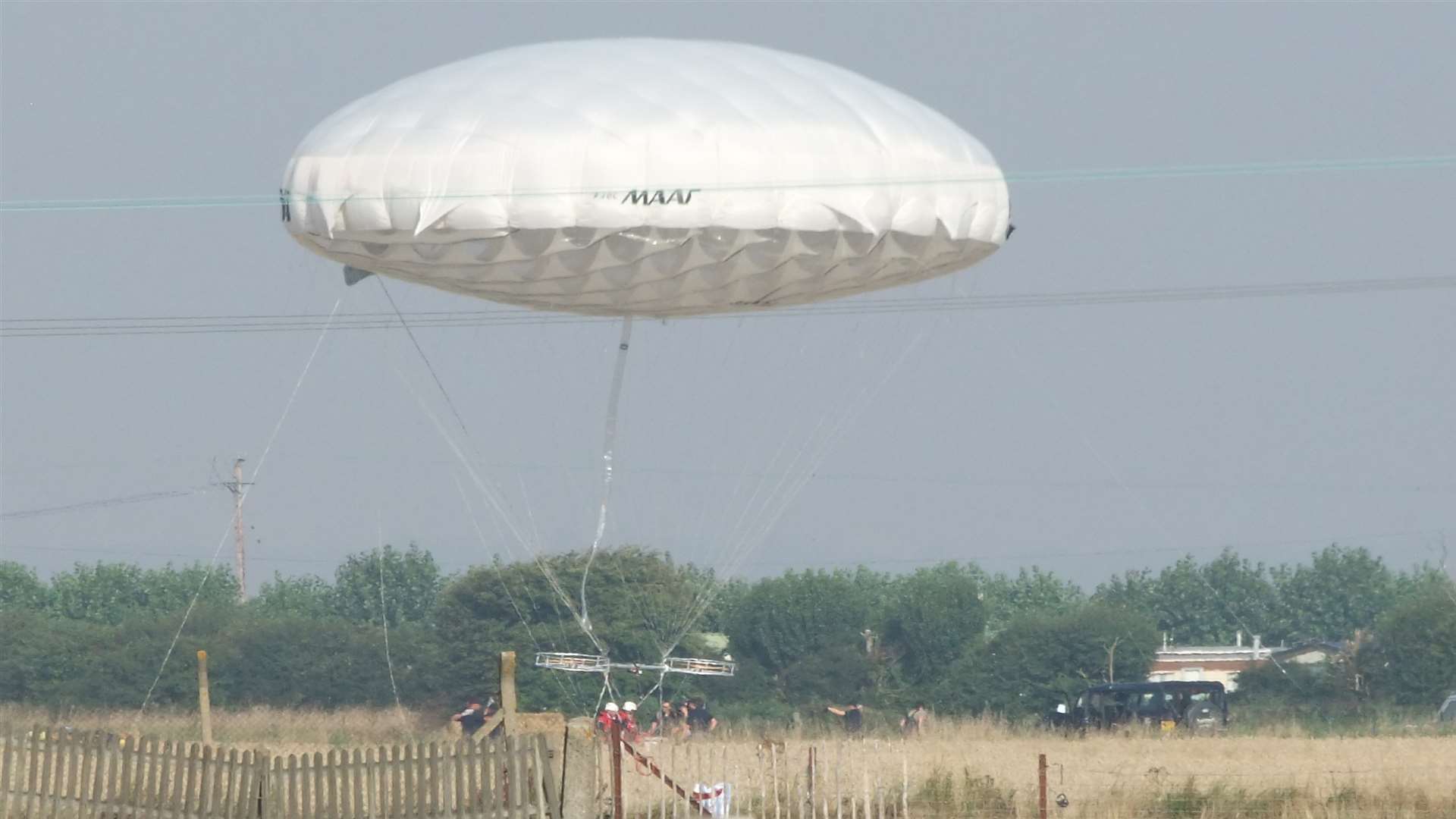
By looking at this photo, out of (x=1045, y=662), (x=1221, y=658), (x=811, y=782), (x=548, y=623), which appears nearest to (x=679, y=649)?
(x=548, y=623)

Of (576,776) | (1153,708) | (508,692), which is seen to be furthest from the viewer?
(1153,708)

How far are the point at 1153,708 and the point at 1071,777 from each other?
13220mm

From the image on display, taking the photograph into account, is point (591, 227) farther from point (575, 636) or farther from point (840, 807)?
point (575, 636)

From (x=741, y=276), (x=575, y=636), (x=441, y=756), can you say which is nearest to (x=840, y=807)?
(x=441, y=756)

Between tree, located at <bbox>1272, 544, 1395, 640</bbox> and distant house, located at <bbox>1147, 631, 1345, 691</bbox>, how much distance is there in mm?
6989

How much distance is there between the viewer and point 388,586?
9019 centimetres

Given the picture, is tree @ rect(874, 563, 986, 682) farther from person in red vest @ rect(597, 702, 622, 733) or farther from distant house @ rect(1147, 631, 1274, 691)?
person in red vest @ rect(597, 702, 622, 733)

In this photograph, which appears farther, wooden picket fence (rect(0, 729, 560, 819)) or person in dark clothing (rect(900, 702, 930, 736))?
person in dark clothing (rect(900, 702, 930, 736))

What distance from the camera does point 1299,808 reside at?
810 inches

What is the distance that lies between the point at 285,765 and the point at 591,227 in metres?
5.62

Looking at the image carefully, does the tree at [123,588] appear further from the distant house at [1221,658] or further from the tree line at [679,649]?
the distant house at [1221,658]

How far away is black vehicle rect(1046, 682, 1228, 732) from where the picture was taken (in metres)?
37.0

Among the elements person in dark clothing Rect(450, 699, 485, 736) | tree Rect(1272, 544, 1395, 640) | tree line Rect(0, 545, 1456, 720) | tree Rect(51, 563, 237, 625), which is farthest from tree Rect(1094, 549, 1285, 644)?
person in dark clothing Rect(450, 699, 485, 736)

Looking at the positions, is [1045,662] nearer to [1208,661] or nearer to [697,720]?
[1208,661]
